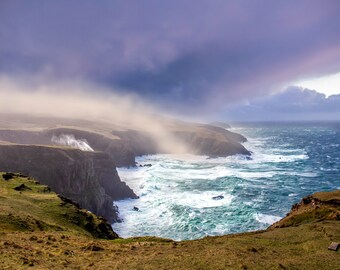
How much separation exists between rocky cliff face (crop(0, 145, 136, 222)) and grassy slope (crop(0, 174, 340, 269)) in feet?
134

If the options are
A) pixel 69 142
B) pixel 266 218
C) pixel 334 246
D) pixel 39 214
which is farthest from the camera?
pixel 69 142

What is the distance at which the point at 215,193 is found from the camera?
9725 centimetres

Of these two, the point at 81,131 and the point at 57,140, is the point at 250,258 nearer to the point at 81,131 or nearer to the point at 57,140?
the point at 57,140

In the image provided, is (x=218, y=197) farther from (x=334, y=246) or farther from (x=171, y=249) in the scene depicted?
(x=171, y=249)

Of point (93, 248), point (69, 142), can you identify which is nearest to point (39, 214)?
point (93, 248)

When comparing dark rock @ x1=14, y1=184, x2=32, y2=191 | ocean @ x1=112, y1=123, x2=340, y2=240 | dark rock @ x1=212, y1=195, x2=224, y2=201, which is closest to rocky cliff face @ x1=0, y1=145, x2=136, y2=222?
ocean @ x1=112, y1=123, x2=340, y2=240

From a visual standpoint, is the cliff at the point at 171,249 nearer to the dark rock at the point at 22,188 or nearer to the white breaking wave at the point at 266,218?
the dark rock at the point at 22,188

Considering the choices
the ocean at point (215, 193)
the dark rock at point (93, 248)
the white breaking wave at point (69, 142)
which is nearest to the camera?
the dark rock at point (93, 248)

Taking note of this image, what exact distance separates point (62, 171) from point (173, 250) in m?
58.7

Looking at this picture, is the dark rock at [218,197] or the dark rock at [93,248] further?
the dark rock at [218,197]

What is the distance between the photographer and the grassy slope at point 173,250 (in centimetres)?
2252

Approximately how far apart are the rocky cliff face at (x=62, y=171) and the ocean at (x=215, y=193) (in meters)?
8.04

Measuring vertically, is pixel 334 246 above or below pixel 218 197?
above

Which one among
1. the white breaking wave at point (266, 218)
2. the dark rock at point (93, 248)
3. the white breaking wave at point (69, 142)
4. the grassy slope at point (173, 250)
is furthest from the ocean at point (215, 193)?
the dark rock at point (93, 248)
